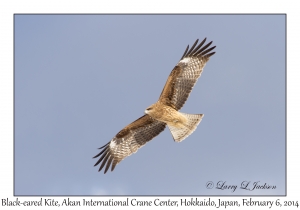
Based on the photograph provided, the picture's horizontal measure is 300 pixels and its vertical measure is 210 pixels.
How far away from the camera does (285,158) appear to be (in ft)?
32.5

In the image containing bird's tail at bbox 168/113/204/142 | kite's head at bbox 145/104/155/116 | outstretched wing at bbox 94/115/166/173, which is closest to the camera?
kite's head at bbox 145/104/155/116

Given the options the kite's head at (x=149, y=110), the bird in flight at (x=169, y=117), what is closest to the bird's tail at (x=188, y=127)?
the bird in flight at (x=169, y=117)

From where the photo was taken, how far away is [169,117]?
34.2ft

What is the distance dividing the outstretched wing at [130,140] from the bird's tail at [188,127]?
0.47 meters

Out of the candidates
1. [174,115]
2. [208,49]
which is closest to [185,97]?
[174,115]

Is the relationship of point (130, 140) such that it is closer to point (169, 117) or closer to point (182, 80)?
point (169, 117)

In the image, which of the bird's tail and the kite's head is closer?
the kite's head

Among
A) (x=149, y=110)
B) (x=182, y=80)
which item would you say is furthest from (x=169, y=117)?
(x=182, y=80)

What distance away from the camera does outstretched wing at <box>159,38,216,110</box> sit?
34.9ft

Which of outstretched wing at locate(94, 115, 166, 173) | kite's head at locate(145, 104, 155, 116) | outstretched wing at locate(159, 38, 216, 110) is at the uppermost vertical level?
outstretched wing at locate(159, 38, 216, 110)

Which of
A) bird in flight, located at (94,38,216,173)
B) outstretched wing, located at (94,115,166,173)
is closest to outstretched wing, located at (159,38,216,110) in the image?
bird in flight, located at (94,38,216,173)

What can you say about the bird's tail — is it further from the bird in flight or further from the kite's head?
the kite's head
